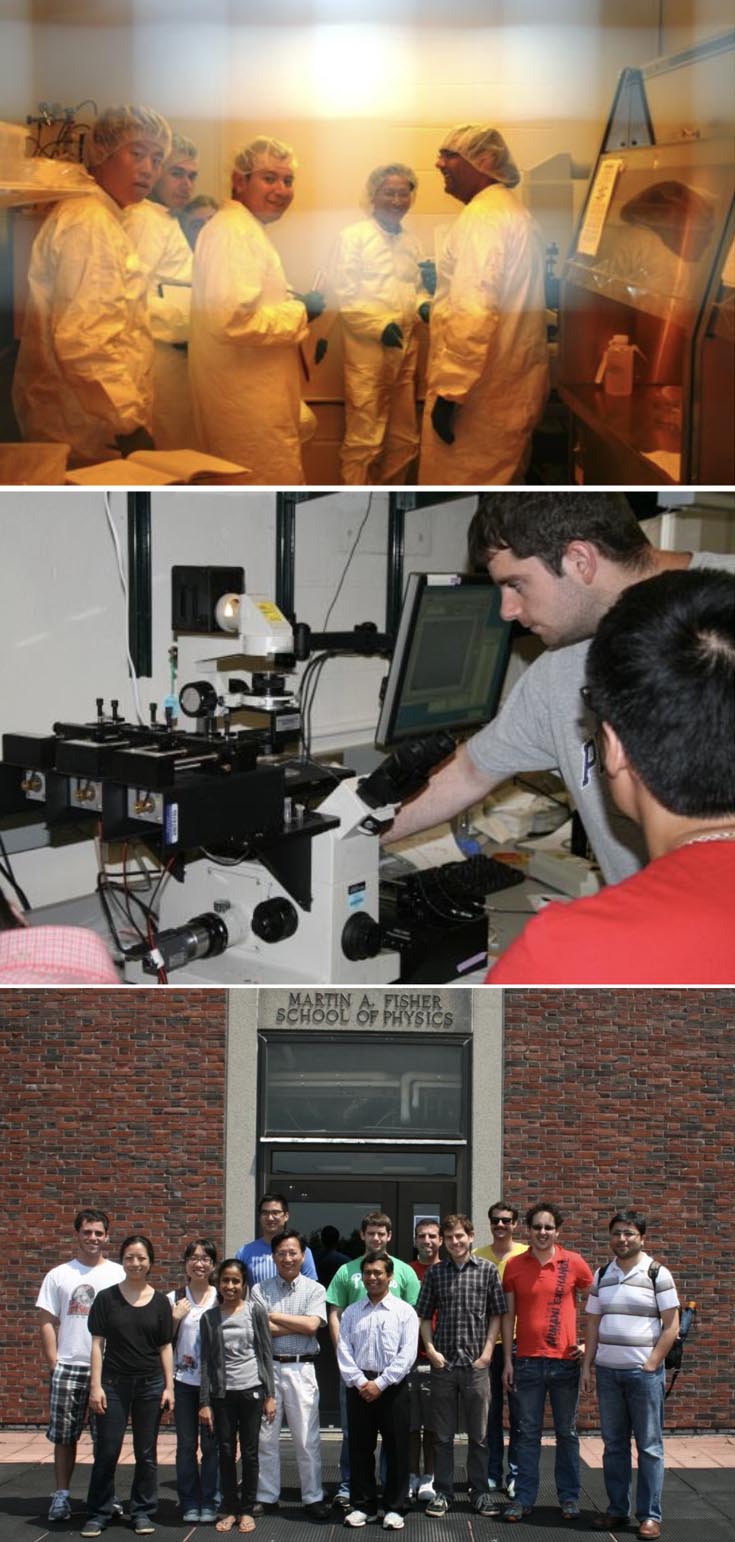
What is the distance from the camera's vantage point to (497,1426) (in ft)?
11.8

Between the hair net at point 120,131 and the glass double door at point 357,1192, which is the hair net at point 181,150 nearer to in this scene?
the hair net at point 120,131

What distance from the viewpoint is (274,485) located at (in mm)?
2010

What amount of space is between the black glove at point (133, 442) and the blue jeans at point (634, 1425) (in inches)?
104

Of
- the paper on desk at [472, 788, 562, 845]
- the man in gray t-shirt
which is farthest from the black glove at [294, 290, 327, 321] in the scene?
the paper on desk at [472, 788, 562, 845]

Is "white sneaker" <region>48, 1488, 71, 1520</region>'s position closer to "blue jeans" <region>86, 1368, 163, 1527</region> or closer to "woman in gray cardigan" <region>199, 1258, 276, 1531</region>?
"blue jeans" <region>86, 1368, 163, 1527</region>

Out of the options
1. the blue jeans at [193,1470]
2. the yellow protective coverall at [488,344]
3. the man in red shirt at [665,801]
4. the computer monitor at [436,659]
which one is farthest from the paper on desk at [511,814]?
the blue jeans at [193,1470]

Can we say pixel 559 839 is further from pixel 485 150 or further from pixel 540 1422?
pixel 540 1422

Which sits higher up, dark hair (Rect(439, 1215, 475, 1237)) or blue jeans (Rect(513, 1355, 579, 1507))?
dark hair (Rect(439, 1215, 475, 1237))

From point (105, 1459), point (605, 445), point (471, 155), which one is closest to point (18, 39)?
point (471, 155)

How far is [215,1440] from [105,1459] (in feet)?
0.93

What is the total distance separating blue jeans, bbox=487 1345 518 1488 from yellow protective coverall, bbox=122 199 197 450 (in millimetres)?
2661

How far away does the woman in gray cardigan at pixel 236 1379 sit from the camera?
11.2ft

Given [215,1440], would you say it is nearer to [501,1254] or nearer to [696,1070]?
[501,1254]

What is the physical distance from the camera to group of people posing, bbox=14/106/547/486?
1.94m
